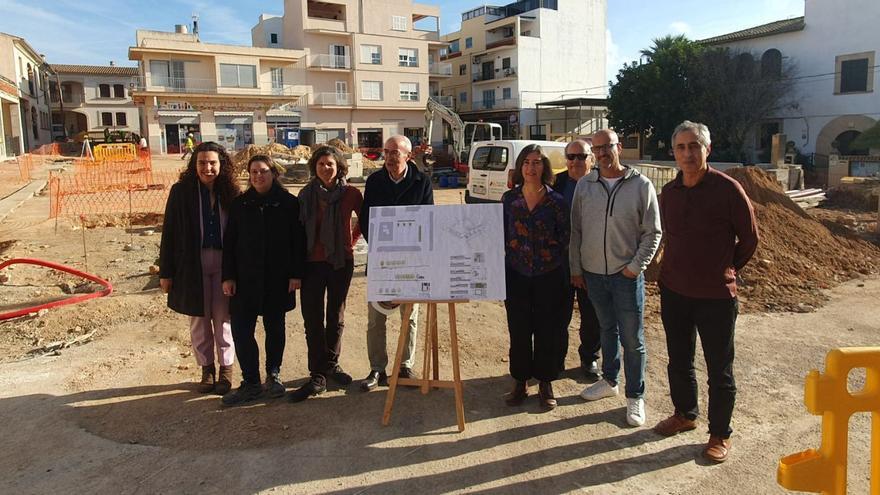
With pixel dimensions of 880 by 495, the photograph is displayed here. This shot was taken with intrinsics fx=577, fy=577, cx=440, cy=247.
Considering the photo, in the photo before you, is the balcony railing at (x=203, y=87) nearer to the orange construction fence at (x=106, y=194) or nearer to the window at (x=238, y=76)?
the window at (x=238, y=76)

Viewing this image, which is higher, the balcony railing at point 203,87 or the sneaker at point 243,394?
the balcony railing at point 203,87

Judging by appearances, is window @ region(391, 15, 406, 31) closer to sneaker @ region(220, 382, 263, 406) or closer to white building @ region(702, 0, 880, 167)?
white building @ region(702, 0, 880, 167)

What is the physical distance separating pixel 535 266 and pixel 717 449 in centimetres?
157

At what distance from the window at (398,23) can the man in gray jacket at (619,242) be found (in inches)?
1913

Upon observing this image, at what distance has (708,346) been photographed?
11.6 feet

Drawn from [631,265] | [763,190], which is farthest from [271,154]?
[631,265]

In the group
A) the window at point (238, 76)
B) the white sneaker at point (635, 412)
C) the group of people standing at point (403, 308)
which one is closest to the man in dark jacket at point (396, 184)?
the group of people standing at point (403, 308)

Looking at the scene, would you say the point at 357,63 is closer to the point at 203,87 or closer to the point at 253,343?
the point at 203,87

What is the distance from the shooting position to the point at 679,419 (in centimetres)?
379

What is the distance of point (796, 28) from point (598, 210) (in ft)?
122

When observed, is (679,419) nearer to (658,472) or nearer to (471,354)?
(658,472)

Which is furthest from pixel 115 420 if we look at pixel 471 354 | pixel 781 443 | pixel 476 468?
pixel 781 443

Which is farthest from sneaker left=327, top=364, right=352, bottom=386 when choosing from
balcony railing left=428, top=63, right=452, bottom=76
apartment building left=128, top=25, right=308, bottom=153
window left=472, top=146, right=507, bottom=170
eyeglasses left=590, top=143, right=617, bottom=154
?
balcony railing left=428, top=63, right=452, bottom=76

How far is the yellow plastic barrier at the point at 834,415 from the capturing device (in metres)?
2.30
